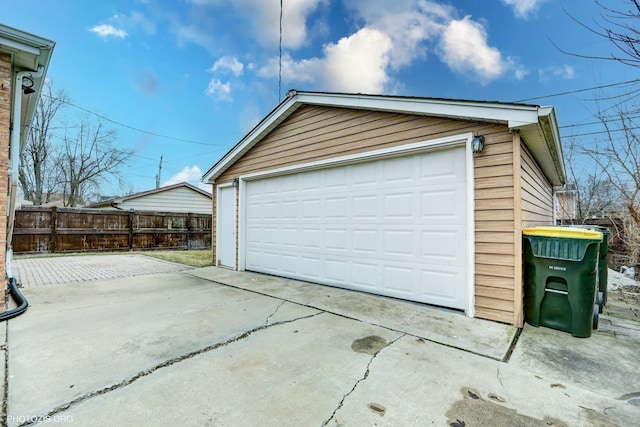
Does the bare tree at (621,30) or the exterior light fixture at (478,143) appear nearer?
the bare tree at (621,30)

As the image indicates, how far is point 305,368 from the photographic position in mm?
2400

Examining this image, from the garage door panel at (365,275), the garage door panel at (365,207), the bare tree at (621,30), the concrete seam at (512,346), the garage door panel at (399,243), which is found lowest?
the concrete seam at (512,346)

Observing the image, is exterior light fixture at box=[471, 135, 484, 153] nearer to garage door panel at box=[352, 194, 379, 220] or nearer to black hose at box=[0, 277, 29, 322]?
garage door panel at box=[352, 194, 379, 220]

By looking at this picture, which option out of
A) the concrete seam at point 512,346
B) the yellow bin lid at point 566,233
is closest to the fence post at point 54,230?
the concrete seam at point 512,346

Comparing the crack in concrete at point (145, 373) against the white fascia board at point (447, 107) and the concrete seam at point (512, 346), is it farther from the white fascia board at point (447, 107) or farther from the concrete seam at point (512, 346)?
the white fascia board at point (447, 107)

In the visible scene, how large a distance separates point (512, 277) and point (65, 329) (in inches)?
204

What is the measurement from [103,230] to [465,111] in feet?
41.9

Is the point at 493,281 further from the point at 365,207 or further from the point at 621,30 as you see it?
the point at 621,30

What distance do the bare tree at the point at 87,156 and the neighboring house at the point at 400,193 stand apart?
17.0 metres

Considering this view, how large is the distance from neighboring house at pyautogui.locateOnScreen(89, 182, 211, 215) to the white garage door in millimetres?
11555

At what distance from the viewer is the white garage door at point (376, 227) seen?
4.00 m

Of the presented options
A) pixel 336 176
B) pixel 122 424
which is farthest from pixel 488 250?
pixel 122 424

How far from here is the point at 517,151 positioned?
3.46m

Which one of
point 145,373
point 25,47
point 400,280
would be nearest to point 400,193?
point 400,280
